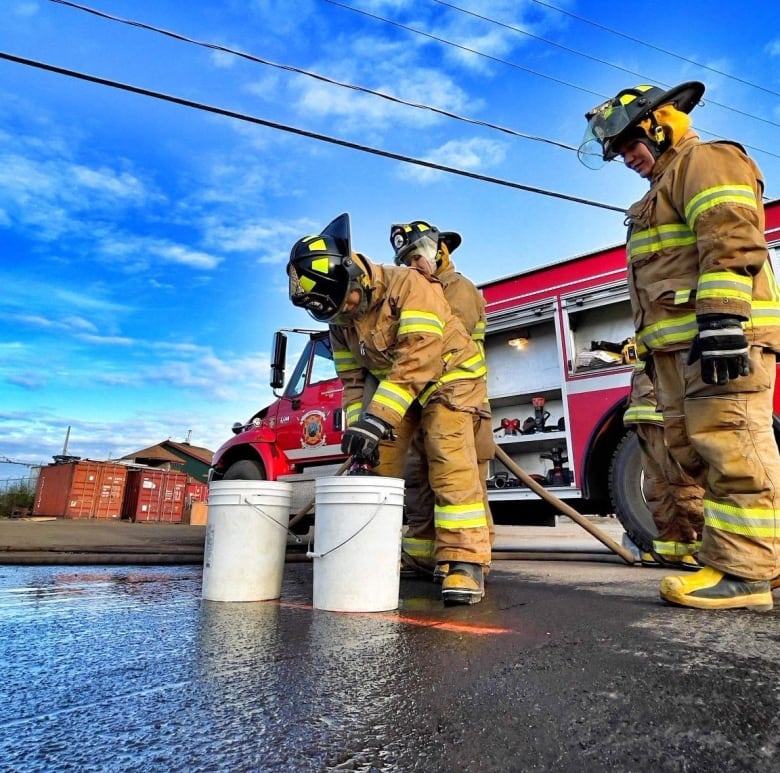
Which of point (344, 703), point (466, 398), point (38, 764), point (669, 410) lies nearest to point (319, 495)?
point (466, 398)

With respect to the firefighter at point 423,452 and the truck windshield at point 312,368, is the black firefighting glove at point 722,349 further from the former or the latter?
the truck windshield at point 312,368

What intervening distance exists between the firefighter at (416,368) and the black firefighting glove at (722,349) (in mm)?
1041

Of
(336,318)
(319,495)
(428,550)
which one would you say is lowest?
(428,550)

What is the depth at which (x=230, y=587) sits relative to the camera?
230 centimetres

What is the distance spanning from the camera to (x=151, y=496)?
19750 mm

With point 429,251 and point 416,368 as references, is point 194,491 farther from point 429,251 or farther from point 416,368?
point 416,368

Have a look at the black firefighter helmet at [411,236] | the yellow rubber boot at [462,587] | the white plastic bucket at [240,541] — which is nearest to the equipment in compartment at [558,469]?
the black firefighter helmet at [411,236]

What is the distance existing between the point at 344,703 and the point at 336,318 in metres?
2.08

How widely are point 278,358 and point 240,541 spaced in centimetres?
372

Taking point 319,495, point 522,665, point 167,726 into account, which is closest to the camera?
point 167,726

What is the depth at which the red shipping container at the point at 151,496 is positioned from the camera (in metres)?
19.6

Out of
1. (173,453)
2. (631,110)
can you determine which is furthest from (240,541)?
(173,453)

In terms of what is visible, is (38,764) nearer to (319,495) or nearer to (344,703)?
(344,703)

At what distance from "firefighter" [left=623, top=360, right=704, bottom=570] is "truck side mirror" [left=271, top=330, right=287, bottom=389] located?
11.8 ft
